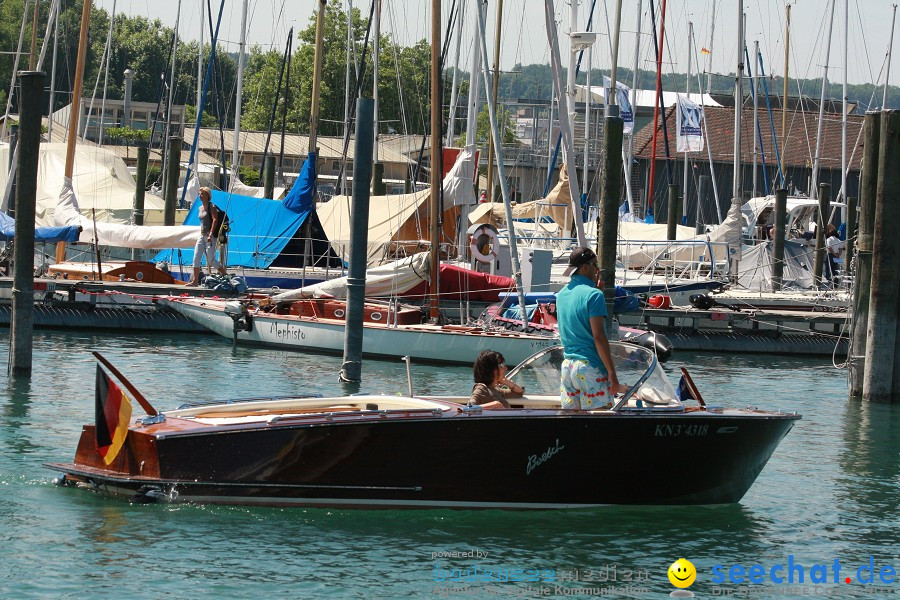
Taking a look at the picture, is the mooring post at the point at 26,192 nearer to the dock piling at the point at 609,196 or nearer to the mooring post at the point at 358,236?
the mooring post at the point at 358,236

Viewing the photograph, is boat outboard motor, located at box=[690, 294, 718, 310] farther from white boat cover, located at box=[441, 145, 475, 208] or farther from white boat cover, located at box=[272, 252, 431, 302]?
white boat cover, located at box=[272, 252, 431, 302]

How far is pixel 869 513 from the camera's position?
458 inches

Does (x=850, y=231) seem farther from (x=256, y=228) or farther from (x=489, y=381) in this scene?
(x=489, y=381)

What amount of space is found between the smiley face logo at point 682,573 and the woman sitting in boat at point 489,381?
2071 mm

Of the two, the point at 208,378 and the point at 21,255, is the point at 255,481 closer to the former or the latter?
the point at 21,255

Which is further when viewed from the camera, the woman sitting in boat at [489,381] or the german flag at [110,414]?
the woman sitting in boat at [489,381]

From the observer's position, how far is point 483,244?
2439 centimetres

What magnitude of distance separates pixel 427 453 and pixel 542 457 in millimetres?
959

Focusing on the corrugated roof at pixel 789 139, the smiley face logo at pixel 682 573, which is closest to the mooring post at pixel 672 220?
the corrugated roof at pixel 789 139

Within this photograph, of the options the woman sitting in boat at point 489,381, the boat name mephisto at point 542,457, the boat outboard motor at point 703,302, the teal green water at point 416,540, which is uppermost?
the woman sitting in boat at point 489,381

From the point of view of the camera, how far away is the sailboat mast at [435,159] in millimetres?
21641

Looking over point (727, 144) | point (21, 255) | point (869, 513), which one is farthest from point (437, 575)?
point (727, 144)

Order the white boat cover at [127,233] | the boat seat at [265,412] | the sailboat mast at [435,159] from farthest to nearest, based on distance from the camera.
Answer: the white boat cover at [127,233] → the sailboat mast at [435,159] → the boat seat at [265,412]

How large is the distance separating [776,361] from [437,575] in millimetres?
17371
